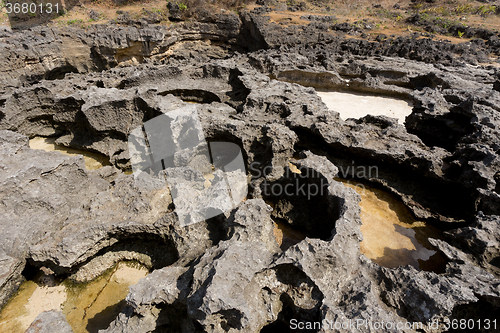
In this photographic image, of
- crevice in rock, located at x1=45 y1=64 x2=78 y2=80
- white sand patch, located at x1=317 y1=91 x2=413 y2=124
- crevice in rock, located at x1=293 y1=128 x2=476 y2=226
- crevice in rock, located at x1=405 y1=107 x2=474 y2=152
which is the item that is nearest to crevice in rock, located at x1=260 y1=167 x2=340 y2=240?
crevice in rock, located at x1=293 y1=128 x2=476 y2=226

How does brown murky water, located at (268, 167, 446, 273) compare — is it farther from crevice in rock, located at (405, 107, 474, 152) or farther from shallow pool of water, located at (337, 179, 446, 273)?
crevice in rock, located at (405, 107, 474, 152)

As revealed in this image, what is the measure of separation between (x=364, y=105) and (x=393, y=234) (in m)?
7.33

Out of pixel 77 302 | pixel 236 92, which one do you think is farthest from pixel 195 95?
pixel 77 302

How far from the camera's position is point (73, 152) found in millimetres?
8797

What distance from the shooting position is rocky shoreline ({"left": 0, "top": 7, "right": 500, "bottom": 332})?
12.1 ft

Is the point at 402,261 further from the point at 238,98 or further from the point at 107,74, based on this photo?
the point at 107,74

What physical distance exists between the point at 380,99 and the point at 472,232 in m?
9.02

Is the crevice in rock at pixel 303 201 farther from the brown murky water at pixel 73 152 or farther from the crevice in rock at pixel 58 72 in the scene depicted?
the crevice in rock at pixel 58 72

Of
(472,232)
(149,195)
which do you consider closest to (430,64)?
(472,232)

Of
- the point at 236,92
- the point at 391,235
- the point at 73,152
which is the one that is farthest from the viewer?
the point at 236,92

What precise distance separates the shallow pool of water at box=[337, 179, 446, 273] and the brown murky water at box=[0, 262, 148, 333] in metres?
4.76

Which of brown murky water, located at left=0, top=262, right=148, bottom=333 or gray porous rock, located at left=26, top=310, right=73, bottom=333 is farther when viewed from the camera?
brown murky water, located at left=0, top=262, right=148, bottom=333

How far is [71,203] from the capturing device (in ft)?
18.9

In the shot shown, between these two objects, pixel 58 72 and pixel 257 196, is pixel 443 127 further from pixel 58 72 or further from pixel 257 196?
pixel 58 72
